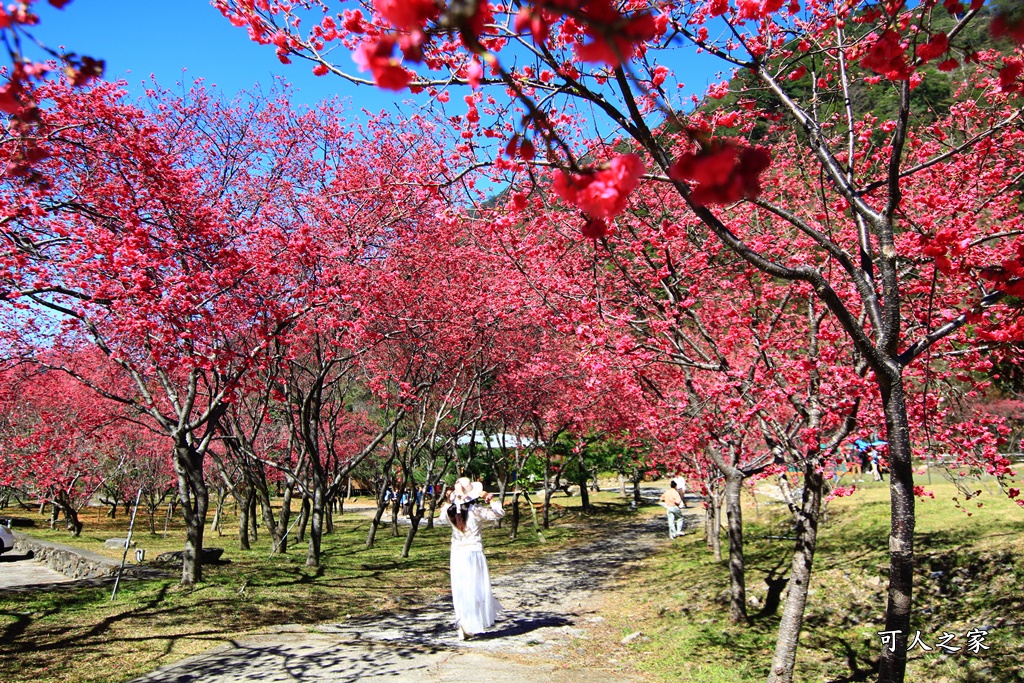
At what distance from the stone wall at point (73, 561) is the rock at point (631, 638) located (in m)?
9.09

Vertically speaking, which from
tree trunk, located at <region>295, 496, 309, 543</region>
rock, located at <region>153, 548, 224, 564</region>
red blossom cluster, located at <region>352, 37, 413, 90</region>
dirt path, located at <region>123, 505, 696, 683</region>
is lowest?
dirt path, located at <region>123, 505, 696, 683</region>

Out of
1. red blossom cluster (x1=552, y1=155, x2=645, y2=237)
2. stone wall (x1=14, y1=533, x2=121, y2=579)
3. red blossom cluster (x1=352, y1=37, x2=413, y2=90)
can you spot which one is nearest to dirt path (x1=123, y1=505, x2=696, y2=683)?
stone wall (x1=14, y1=533, x2=121, y2=579)

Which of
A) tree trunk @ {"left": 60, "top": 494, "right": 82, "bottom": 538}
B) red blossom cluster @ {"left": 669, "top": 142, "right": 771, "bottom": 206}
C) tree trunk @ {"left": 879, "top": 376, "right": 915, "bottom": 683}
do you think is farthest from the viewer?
tree trunk @ {"left": 60, "top": 494, "right": 82, "bottom": 538}

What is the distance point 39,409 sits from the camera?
19.7 m

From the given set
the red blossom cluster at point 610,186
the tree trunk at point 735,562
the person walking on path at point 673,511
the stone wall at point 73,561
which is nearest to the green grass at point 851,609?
the tree trunk at point 735,562

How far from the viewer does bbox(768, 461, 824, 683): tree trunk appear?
19.6 ft

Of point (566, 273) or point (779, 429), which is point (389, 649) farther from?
point (566, 273)

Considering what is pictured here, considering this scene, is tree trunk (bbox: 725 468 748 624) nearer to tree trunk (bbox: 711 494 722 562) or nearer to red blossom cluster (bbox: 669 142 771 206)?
tree trunk (bbox: 711 494 722 562)

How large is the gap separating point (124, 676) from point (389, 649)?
273cm

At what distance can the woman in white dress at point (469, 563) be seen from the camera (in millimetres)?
8250

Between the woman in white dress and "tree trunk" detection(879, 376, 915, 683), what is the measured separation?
5503mm

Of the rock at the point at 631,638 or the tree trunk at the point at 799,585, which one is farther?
the rock at the point at 631,638

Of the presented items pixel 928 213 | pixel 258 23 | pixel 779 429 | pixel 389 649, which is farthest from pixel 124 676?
pixel 928 213

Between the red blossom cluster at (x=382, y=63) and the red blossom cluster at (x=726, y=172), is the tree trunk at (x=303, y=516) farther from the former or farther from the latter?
the red blossom cluster at (x=726, y=172)
